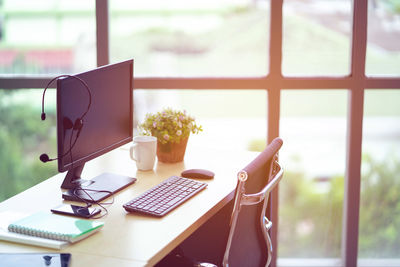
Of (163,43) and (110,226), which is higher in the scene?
(163,43)

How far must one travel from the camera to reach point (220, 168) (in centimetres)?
→ 269

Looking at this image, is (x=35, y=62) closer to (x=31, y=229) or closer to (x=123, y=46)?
(x=123, y=46)

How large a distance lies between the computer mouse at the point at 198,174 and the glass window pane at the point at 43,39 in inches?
46.4

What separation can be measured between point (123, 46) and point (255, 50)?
2.52 ft

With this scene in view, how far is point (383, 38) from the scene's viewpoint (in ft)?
10.8

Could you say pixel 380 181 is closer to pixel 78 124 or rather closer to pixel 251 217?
pixel 251 217

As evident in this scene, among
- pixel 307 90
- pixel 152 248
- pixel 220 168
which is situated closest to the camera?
pixel 152 248

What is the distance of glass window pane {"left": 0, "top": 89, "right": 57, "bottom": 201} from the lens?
11.3 feet

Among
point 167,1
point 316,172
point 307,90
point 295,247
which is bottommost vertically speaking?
point 295,247

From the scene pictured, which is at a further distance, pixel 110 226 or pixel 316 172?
pixel 316 172

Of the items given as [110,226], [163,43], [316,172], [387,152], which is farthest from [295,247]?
[110,226]

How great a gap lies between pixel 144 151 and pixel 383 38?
1.59 metres

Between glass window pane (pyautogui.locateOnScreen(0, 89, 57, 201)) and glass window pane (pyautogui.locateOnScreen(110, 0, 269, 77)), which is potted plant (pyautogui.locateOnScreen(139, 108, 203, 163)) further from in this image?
glass window pane (pyautogui.locateOnScreen(0, 89, 57, 201))

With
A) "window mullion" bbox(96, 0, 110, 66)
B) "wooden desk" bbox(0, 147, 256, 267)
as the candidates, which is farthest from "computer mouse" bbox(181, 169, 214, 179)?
"window mullion" bbox(96, 0, 110, 66)
